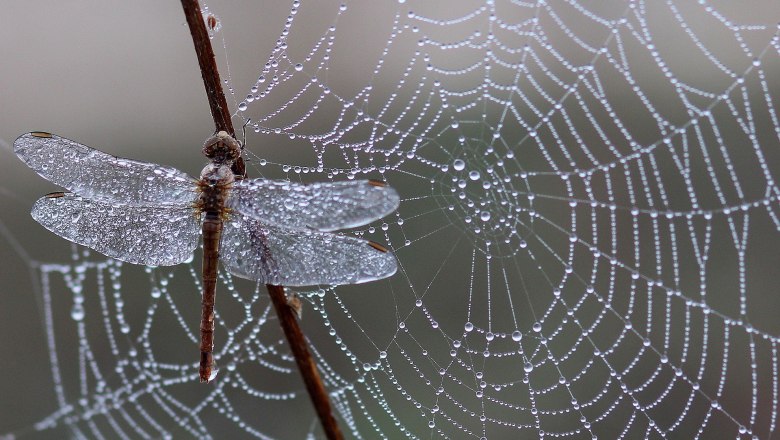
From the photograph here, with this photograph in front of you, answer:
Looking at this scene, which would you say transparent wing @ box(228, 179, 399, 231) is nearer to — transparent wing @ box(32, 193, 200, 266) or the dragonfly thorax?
the dragonfly thorax

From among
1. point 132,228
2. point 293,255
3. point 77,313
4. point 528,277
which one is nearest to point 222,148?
point 293,255

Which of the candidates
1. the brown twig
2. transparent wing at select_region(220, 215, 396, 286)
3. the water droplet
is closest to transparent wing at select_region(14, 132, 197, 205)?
transparent wing at select_region(220, 215, 396, 286)

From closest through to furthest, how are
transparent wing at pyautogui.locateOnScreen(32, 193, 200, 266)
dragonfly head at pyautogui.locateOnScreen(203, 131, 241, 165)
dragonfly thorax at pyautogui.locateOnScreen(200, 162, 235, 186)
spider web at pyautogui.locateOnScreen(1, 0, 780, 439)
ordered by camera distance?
1. dragonfly head at pyautogui.locateOnScreen(203, 131, 241, 165)
2. dragonfly thorax at pyautogui.locateOnScreen(200, 162, 235, 186)
3. transparent wing at pyautogui.locateOnScreen(32, 193, 200, 266)
4. spider web at pyautogui.locateOnScreen(1, 0, 780, 439)

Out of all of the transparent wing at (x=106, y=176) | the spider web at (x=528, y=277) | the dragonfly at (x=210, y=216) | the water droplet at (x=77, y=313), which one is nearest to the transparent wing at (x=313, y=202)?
the dragonfly at (x=210, y=216)

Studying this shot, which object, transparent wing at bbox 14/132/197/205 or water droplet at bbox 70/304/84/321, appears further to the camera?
water droplet at bbox 70/304/84/321

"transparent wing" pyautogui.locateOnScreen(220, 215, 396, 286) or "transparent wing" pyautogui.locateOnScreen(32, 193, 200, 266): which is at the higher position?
"transparent wing" pyautogui.locateOnScreen(220, 215, 396, 286)

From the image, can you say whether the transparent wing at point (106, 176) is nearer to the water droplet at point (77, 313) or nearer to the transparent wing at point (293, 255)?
the transparent wing at point (293, 255)
